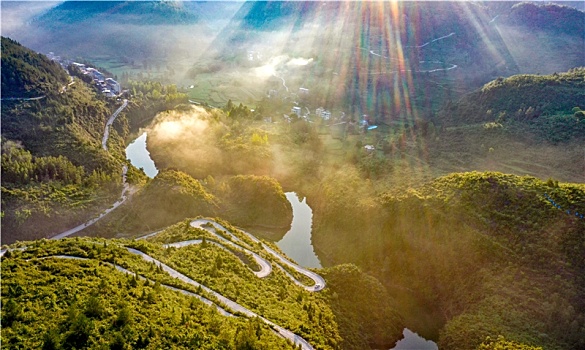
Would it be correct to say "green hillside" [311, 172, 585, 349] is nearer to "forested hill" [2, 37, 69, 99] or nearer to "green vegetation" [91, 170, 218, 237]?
"green vegetation" [91, 170, 218, 237]

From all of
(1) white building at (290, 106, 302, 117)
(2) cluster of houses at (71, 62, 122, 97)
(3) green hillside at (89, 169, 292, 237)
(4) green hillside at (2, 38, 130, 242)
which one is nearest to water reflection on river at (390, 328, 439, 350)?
(3) green hillside at (89, 169, 292, 237)

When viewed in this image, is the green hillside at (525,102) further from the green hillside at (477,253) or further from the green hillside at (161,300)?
the green hillside at (161,300)

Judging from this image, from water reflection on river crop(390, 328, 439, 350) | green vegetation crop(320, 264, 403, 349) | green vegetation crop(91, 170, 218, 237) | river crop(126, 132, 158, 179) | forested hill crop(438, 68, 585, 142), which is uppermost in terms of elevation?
forested hill crop(438, 68, 585, 142)

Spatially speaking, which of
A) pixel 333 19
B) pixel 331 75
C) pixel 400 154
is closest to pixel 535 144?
pixel 400 154

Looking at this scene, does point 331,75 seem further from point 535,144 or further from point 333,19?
point 535,144

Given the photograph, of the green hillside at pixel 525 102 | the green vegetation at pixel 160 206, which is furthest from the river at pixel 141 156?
the green hillside at pixel 525 102
